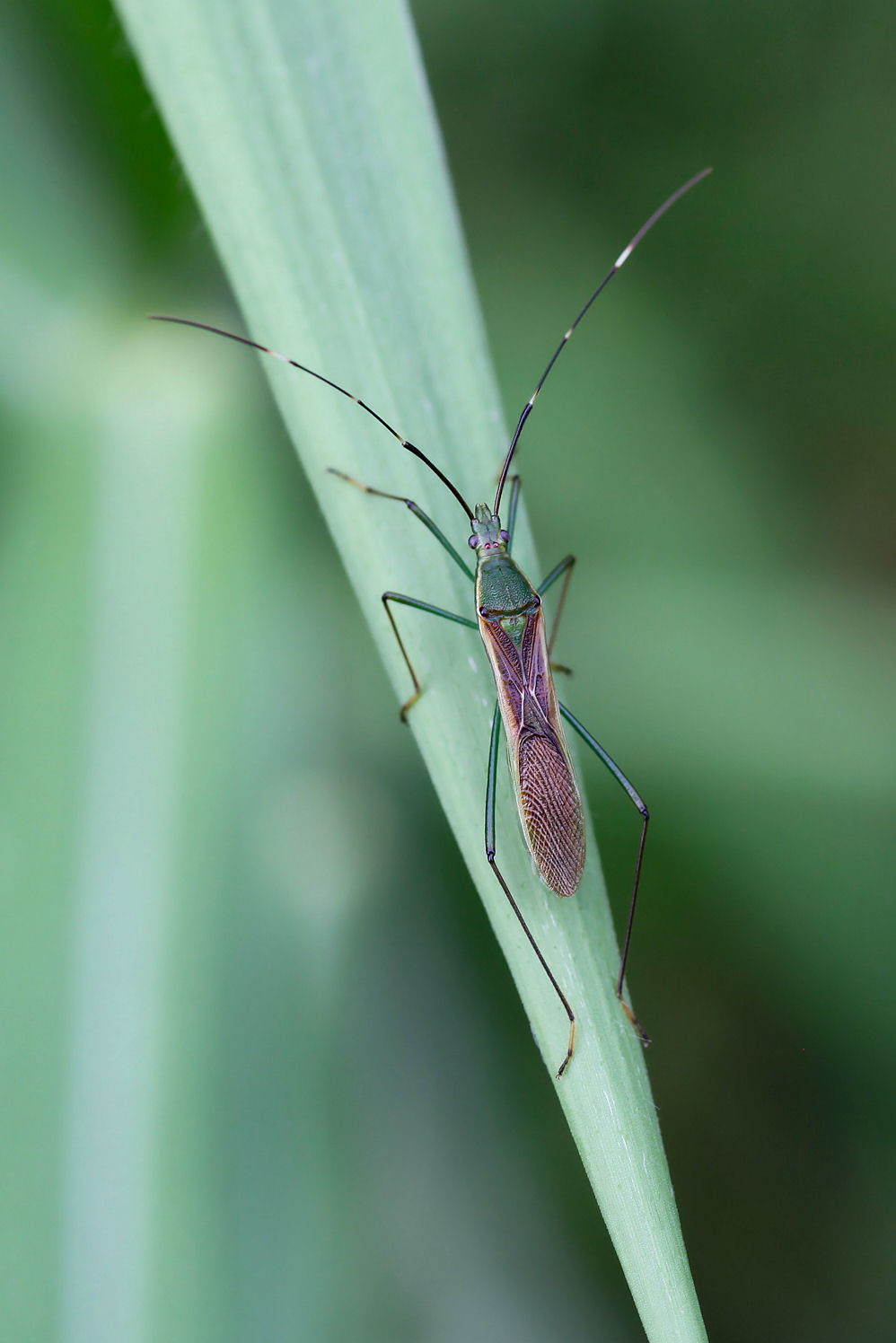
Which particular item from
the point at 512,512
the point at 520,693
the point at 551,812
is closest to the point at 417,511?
the point at 512,512

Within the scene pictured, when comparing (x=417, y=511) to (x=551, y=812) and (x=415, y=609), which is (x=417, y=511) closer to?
(x=415, y=609)

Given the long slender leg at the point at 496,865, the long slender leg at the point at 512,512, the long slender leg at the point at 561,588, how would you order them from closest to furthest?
the long slender leg at the point at 496,865 → the long slender leg at the point at 512,512 → the long slender leg at the point at 561,588

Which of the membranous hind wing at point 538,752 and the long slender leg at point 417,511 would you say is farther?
the membranous hind wing at point 538,752

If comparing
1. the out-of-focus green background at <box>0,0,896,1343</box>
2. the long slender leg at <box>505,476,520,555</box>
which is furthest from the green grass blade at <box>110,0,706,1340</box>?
the out-of-focus green background at <box>0,0,896,1343</box>

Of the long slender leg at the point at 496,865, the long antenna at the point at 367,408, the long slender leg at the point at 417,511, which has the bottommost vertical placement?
the long slender leg at the point at 496,865

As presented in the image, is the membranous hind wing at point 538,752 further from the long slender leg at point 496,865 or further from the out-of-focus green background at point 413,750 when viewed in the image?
the out-of-focus green background at point 413,750

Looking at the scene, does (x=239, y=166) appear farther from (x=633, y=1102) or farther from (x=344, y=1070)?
(x=344, y=1070)

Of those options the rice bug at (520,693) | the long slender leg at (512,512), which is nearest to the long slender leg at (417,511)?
the rice bug at (520,693)

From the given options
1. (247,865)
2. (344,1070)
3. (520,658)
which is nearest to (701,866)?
(520,658)
